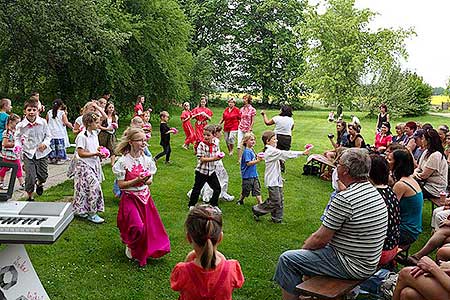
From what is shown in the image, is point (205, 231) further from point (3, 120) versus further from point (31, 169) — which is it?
point (3, 120)

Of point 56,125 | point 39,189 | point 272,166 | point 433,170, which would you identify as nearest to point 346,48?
point 56,125

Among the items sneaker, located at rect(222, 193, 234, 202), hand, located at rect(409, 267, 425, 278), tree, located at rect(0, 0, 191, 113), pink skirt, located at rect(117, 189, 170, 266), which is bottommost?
sneaker, located at rect(222, 193, 234, 202)

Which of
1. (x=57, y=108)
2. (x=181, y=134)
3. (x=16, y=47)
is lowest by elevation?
(x=181, y=134)

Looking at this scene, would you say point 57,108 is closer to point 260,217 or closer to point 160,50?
point 260,217

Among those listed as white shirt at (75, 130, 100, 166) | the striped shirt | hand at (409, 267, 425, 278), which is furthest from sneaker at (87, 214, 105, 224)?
hand at (409, 267, 425, 278)

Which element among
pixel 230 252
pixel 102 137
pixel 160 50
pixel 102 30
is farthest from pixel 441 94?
pixel 230 252

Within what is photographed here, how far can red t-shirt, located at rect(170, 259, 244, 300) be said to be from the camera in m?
2.94

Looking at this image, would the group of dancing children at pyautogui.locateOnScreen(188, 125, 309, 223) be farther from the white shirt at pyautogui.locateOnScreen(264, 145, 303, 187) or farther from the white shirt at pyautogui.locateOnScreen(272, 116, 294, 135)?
the white shirt at pyautogui.locateOnScreen(272, 116, 294, 135)

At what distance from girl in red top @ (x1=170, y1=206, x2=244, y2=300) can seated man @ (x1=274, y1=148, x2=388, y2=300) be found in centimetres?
115

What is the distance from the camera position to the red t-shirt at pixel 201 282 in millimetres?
2938

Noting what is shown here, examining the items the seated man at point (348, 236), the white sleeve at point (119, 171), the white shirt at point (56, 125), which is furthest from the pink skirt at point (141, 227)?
the white shirt at point (56, 125)

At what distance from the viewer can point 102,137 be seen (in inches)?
405

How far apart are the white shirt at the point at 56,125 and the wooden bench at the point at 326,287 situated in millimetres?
8383

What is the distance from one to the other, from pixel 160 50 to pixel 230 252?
1451 centimetres
